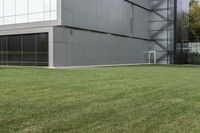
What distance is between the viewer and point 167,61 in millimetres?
58219

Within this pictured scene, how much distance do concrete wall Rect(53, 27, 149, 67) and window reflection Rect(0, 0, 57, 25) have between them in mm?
2336

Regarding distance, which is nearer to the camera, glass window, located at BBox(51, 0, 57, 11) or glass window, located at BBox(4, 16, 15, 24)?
glass window, located at BBox(51, 0, 57, 11)

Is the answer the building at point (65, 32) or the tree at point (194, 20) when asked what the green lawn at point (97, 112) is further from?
the tree at point (194, 20)

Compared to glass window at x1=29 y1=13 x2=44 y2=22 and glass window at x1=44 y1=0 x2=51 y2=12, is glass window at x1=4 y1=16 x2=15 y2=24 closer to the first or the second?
glass window at x1=29 y1=13 x2=44 y2=22

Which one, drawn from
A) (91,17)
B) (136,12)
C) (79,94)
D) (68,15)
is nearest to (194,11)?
(136,12)

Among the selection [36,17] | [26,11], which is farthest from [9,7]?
[36,17]

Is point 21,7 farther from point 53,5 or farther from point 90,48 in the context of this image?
point 90,48

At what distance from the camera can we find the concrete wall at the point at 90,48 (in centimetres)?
3566

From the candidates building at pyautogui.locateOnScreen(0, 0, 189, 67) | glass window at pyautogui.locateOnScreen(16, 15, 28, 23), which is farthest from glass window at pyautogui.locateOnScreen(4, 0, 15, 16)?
glass window at pyautogui.locateOnScreen(16, 15, 28, 23)

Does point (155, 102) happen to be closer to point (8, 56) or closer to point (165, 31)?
point (8, 56)

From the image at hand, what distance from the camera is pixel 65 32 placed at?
A: 36281mm

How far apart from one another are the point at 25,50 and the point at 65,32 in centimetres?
500

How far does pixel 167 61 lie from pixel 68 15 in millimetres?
26555

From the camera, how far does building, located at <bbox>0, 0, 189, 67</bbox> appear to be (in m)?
35.7
